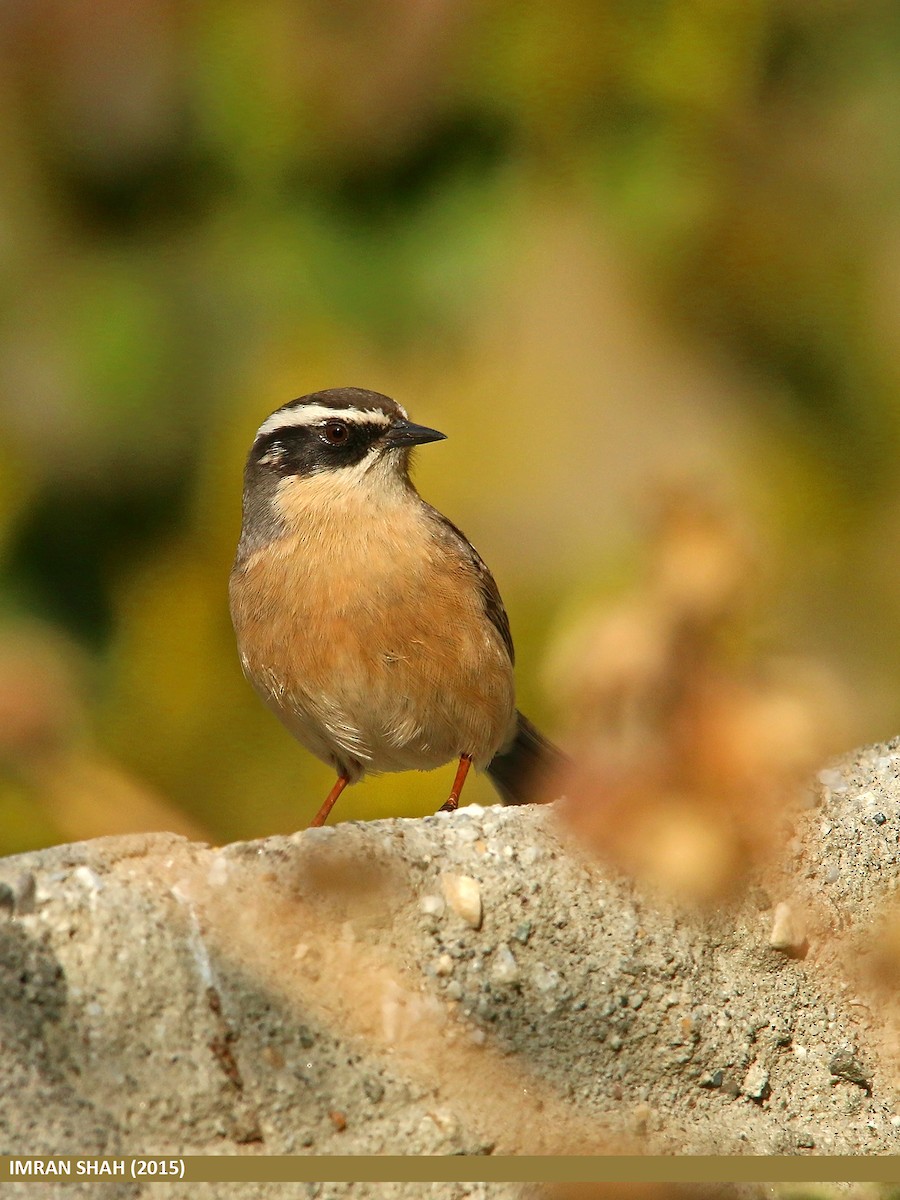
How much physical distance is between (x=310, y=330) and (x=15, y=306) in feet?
5.20

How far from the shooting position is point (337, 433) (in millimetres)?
6355

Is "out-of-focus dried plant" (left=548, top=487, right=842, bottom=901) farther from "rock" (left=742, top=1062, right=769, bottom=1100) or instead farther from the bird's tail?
the bird's tail

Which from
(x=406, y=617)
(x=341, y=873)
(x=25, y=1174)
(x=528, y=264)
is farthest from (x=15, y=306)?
(x=25, y=1174)

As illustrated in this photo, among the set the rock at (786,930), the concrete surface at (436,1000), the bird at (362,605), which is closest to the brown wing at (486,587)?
the bird at (362,605)

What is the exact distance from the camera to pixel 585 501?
25.3 ft

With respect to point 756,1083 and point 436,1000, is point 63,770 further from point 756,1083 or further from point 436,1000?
point 756,1083

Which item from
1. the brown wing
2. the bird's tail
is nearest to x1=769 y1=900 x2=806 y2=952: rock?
the brown wing

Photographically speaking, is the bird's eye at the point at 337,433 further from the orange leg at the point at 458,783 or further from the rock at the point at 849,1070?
the rock at the point at 849,1070

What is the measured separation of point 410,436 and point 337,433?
31 cm

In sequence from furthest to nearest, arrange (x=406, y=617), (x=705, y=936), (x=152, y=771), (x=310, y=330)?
(x=310, y=330), (x=152, y=771), (x=406, y=617), (x=705, y=936)

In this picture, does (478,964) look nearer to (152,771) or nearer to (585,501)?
(152,771)

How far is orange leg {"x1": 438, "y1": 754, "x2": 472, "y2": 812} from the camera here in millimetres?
6137

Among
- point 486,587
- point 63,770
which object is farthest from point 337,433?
point 63,770

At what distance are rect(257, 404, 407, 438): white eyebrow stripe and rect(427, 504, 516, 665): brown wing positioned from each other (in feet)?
1.46
